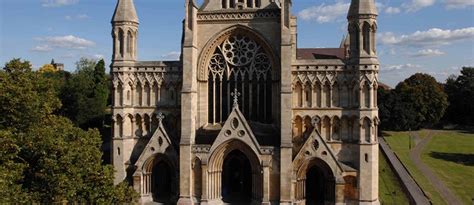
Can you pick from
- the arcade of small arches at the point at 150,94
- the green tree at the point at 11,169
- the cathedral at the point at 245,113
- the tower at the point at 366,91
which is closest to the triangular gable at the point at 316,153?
the cathedral at the point at 245,113

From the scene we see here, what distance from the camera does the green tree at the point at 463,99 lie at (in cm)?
9244

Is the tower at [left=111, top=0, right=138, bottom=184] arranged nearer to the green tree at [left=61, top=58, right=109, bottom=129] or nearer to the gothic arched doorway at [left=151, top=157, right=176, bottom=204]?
the gothic arched doorway at [left=151, top=157, right=176, bottom=204]

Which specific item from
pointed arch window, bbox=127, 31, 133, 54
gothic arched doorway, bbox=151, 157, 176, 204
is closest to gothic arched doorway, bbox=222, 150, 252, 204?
gothic arched doorway, bbox=151, 157, 176, 204

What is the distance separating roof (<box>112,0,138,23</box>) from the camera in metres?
35.2

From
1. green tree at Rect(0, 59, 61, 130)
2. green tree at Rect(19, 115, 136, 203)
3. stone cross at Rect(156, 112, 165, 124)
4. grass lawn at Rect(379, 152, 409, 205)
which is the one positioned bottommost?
grass lawn at Rect(379, 152, 409, 205)

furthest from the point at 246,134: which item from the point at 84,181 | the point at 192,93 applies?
the point at 84,181

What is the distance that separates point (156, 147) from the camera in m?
34.0

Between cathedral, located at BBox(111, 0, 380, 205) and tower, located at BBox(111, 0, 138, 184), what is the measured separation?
77mm

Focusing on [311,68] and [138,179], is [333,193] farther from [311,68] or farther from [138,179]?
[138,179]

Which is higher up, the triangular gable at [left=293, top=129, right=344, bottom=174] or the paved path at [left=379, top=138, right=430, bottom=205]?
the triangular gable at [left=293, top=129, right=344, bottom=174]

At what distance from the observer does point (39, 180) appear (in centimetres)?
2389

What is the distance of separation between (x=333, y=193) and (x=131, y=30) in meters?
19.4

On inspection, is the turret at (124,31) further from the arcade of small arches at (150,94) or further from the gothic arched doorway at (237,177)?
the gothic arched doorway at (237,177)

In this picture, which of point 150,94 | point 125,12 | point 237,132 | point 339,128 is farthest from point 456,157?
point 125,12
